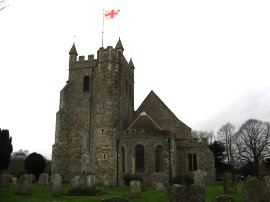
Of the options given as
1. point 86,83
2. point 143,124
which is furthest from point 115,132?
point 86,83

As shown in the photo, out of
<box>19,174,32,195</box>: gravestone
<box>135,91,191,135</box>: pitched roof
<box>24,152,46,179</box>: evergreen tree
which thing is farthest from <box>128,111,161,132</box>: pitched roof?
<box>24,152,46,179</box>: evergreen tree

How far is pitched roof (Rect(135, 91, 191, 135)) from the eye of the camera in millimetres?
32469

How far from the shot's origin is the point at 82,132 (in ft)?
101

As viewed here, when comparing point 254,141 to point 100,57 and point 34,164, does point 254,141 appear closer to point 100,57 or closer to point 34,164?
point 100,57

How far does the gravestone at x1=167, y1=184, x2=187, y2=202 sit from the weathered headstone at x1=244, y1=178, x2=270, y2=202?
97.0 inches

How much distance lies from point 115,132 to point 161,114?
7342mm

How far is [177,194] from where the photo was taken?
10.6 meters

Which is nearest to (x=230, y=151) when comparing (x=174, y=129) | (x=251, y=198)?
(x=174, y=129)

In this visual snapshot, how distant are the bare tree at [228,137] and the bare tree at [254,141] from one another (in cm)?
124

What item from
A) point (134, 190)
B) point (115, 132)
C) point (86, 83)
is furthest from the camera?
point (86, 83)

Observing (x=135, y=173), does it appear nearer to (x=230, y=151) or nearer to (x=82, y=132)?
(x=82, y=132)

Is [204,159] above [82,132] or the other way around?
the other way around

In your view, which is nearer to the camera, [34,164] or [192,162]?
[192,162]

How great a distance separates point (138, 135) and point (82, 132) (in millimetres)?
7077
